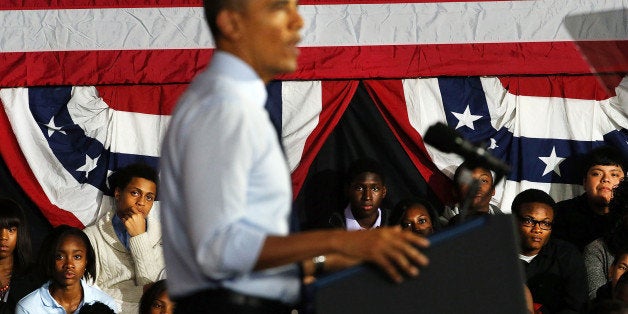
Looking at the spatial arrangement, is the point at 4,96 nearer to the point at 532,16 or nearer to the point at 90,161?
the point at 90,161

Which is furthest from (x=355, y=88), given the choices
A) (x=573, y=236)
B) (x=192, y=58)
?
(x=573, y=236)

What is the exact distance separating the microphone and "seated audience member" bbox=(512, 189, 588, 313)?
3.19 m

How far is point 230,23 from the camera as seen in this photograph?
206 cm

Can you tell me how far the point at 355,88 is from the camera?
622 cm

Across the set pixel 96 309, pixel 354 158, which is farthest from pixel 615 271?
pixel 96 309

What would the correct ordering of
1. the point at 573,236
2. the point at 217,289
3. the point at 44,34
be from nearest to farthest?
1. the point at 217,289
2. the point at 573,236
3. the point at 44,34

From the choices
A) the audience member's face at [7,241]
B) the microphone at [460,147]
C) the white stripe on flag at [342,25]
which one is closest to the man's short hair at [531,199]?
the white stripe on flag at [342,25]

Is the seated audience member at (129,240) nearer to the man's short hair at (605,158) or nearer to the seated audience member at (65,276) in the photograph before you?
the seated audience member at (65,276)

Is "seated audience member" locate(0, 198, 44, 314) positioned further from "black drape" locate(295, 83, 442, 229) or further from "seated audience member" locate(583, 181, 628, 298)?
"seated audience member" locate(583, 181, 628, 298)

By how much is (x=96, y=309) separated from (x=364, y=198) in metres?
1.55

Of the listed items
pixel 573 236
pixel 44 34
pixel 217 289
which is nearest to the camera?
pixel 217 289

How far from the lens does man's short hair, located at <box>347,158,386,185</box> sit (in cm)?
591

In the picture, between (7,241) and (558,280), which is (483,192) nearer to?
(558,280)

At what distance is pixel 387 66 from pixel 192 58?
1.07 metres
